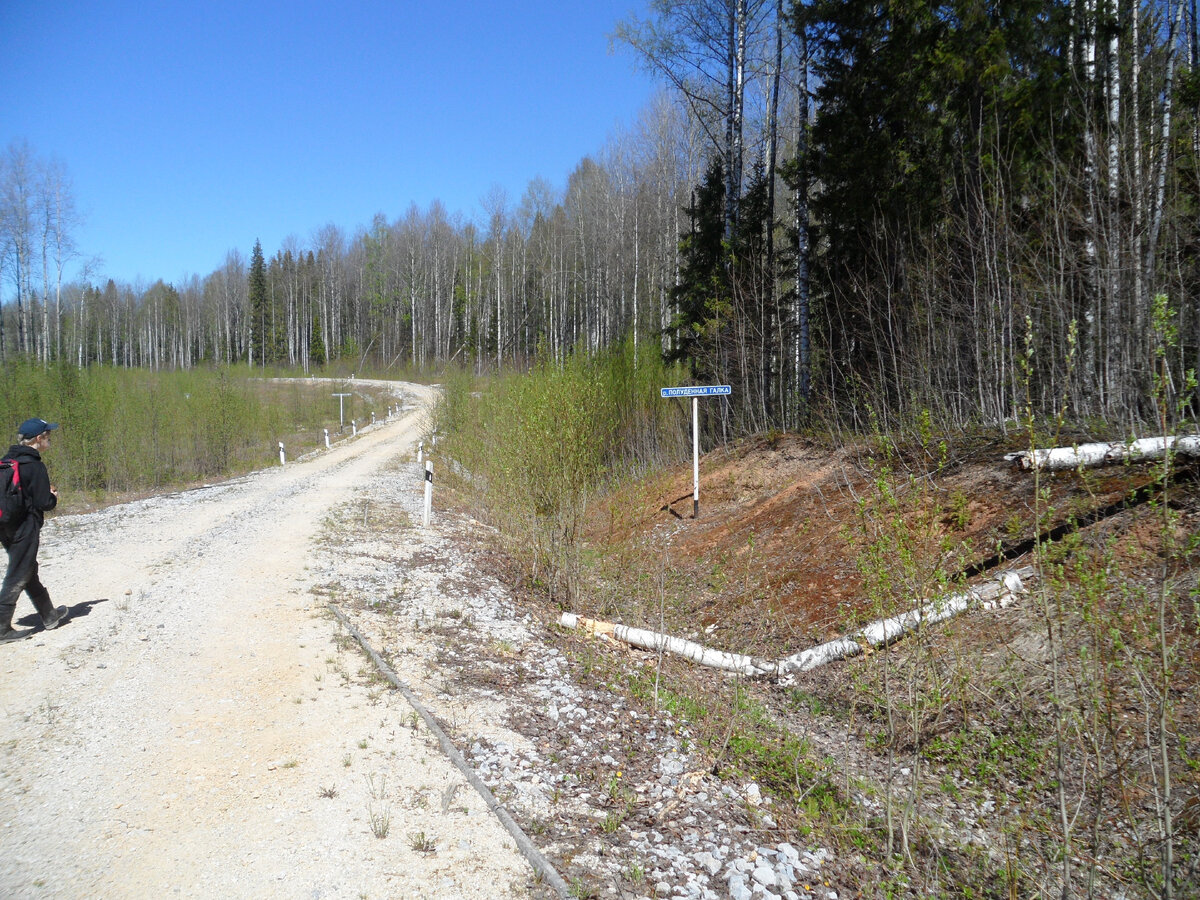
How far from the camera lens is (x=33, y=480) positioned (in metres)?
6.46

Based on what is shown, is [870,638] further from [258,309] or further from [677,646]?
[258,309]

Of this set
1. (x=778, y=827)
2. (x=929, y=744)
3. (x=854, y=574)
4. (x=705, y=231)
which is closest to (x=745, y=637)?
(x=854, y=574)

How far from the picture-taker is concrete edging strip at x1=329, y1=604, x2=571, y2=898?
3678 millimetres

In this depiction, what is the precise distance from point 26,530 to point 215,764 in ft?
11.4

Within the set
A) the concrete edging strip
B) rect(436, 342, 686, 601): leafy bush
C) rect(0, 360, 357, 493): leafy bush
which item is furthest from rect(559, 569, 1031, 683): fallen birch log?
rect(0, 360, 357, 493): leafy bush

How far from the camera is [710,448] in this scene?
59.7 ft

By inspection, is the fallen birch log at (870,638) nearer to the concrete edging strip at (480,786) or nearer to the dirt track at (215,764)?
the concrete edging strip at (480,786)

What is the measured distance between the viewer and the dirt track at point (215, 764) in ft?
11.9

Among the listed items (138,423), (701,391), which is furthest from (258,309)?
(701,391)

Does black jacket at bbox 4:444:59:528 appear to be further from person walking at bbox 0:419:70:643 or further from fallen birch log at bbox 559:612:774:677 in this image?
fallen birch log at bbox 559:612:774:677

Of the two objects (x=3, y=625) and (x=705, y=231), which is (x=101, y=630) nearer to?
(x=3, y=625)

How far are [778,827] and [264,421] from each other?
3311 cm

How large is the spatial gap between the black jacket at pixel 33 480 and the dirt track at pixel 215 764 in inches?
49.3

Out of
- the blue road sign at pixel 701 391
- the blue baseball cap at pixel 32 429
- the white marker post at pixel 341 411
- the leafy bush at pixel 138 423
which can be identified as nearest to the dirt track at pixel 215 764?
the blue baseball cap at pixel 32 429
